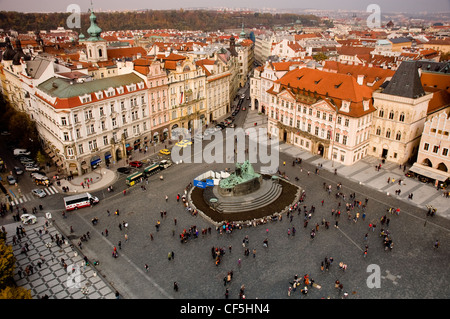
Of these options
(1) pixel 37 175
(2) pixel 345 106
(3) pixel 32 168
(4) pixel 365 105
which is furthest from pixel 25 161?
(4) pixel 365 105

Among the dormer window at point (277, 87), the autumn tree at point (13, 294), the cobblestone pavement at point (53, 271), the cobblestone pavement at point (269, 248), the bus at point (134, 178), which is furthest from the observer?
the dormer window at point (277, 87)

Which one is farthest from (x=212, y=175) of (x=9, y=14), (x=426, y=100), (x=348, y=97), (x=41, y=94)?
(x=9, y=14)

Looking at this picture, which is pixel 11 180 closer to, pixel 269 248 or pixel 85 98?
pixel 85 98

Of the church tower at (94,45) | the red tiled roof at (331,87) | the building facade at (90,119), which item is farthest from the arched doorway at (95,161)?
the church tower at (94,45)

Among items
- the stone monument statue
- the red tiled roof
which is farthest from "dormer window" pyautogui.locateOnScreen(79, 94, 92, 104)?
the red tiled roof

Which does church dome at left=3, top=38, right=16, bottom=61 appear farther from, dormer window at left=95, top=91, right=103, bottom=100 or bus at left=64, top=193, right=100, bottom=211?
bus at left=64, top=193, right=100, bottom=211
